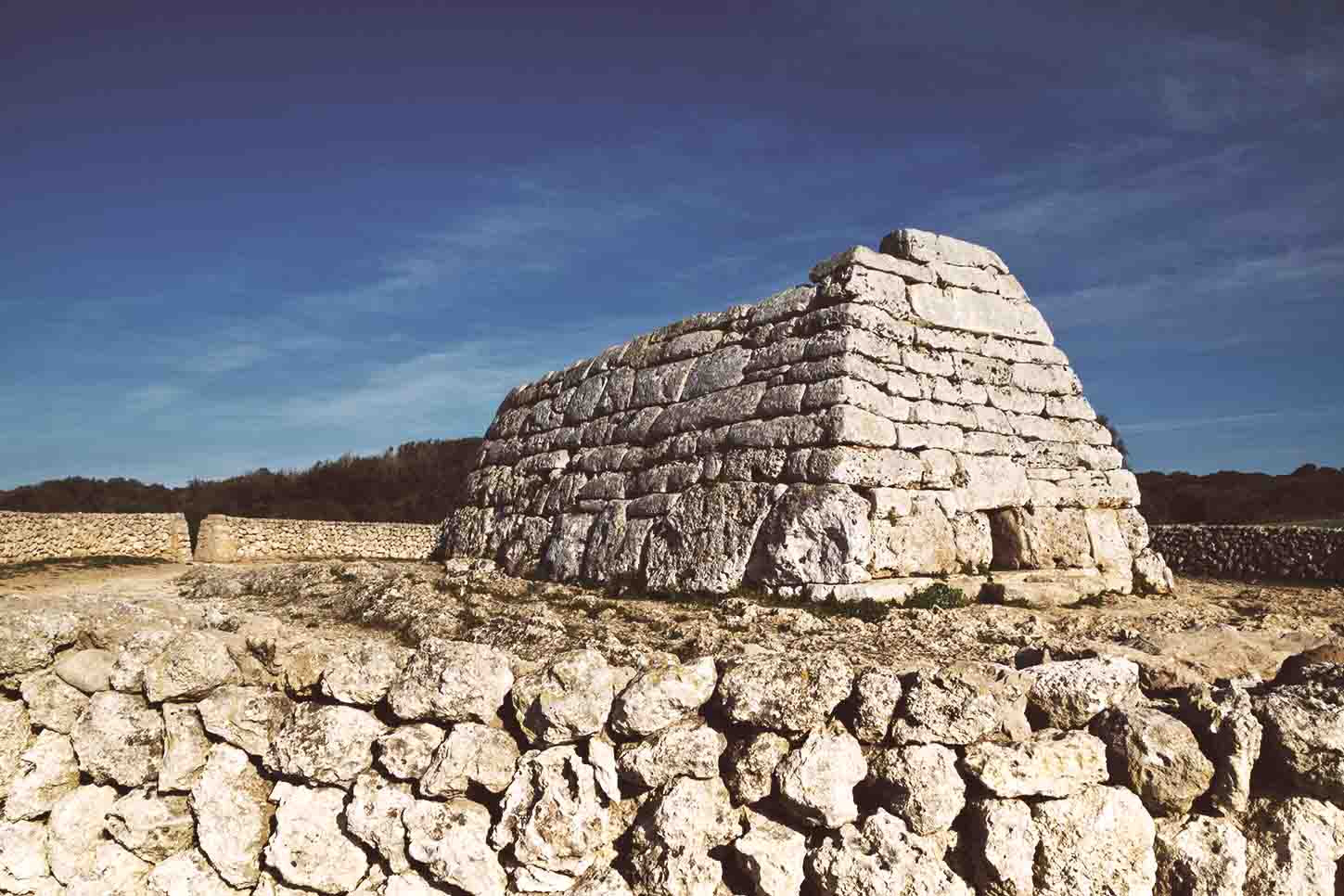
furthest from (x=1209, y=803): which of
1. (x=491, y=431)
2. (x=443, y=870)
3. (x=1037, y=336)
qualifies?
(x=491, y=431)

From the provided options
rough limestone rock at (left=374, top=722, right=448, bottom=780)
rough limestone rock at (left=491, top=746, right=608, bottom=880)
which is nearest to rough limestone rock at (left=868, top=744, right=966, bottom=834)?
rough limestone rock at (left=491, top=746, right=608, bottom=880)

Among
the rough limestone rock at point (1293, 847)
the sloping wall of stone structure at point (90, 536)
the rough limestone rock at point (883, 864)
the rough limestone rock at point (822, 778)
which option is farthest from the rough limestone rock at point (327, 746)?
the sloping wall of stone structure at point (90, 536)

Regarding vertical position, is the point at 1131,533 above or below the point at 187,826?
above

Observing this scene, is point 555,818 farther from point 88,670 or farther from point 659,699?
point 88,670

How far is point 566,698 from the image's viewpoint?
3924 mm

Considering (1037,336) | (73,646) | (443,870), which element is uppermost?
(1037,336)

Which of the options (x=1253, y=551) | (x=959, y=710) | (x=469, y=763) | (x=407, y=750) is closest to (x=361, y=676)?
(x=407, y=750)

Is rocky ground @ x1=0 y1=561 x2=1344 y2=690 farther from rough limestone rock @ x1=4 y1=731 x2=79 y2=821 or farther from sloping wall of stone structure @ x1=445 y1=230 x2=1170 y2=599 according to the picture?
rough limestone rock @ x1=4 y1=731 x2=79 y2=821

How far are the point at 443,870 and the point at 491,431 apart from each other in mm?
9580

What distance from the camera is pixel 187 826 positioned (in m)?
4.12

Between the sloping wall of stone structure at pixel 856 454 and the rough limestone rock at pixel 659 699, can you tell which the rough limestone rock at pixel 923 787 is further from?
the sloping wall of stone structure at pixel 856 454

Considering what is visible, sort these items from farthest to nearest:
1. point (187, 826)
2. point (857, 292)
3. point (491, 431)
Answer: point (491, 431)
point (857, 292)
point (187, 826)

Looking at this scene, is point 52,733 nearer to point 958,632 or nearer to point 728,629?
point 728,629

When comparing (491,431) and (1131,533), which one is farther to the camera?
(491,431)
